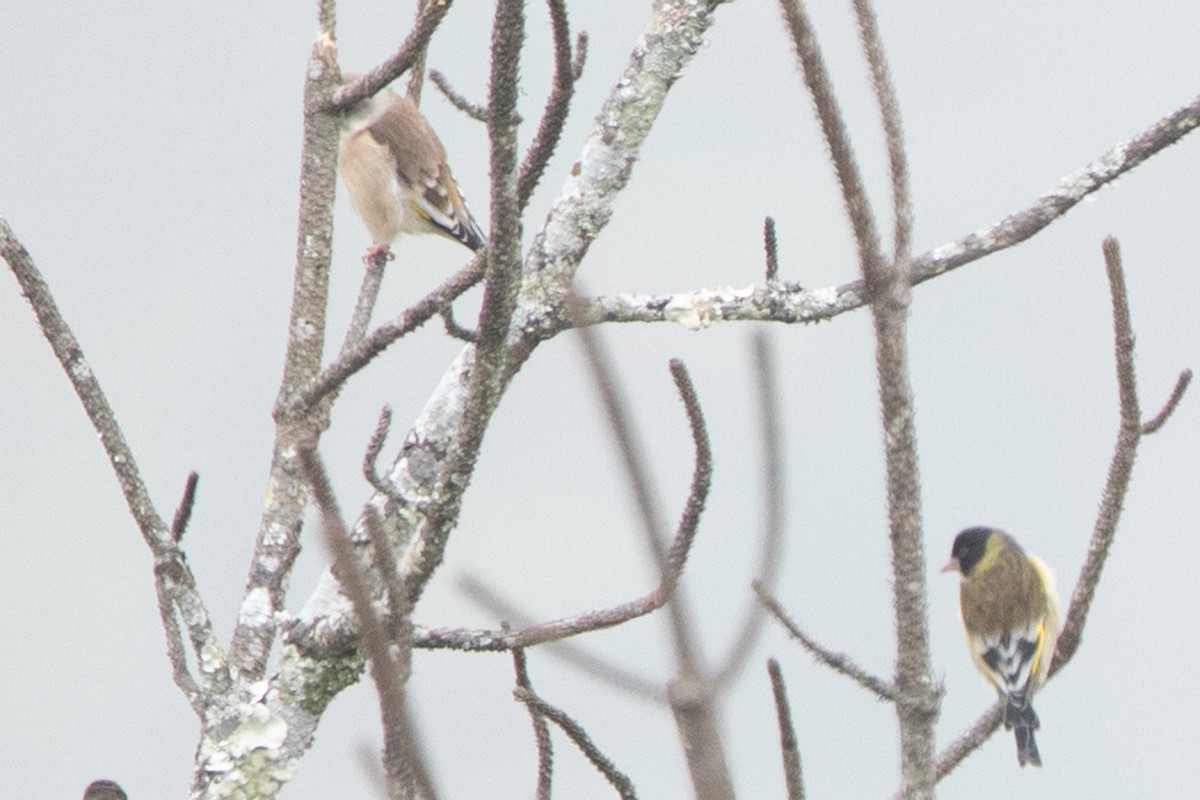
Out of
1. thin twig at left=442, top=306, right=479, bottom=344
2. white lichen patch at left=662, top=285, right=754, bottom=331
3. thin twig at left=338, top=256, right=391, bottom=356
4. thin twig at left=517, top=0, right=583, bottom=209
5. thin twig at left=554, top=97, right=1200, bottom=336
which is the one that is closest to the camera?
thin twig at left=517, top=0, right=583, bottom=209

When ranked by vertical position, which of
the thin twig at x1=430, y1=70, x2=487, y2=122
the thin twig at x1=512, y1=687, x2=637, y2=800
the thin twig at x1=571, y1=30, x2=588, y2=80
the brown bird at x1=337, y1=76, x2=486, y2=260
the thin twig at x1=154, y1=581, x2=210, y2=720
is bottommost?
the thin twig at x1=512, y1=687, x2=637, y2=800

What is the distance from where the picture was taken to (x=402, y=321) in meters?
2.57

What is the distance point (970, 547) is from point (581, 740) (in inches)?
198

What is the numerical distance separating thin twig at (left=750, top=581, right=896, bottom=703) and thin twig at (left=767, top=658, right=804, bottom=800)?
0.63ft

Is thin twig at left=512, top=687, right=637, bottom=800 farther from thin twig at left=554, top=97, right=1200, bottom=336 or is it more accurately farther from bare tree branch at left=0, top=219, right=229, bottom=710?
bare tree branch at left=0, top=219, right=229, bottom=710

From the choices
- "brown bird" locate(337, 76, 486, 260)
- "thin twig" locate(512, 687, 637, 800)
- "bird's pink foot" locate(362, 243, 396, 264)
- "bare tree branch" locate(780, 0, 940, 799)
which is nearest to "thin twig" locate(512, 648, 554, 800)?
"thin twig" locate(512, 687, 637, 800)

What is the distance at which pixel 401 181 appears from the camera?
703cm

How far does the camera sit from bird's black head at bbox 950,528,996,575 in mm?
7039

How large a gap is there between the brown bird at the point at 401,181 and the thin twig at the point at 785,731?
5201 millimetres

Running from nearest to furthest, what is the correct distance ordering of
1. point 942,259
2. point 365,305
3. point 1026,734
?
point 942,259, point 365,305, point 1026,734

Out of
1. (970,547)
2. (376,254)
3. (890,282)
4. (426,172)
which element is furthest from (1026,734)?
(890,282)

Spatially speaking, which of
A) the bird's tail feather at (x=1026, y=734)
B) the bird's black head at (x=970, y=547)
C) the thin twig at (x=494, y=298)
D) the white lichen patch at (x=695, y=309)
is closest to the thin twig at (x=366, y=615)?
the thin twig at (x=494, y=298)

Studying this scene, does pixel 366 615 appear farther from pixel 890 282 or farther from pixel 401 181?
pixel 401 181

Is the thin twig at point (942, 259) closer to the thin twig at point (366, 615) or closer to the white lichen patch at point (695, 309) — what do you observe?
the white lichen patch at point (695, 309)
